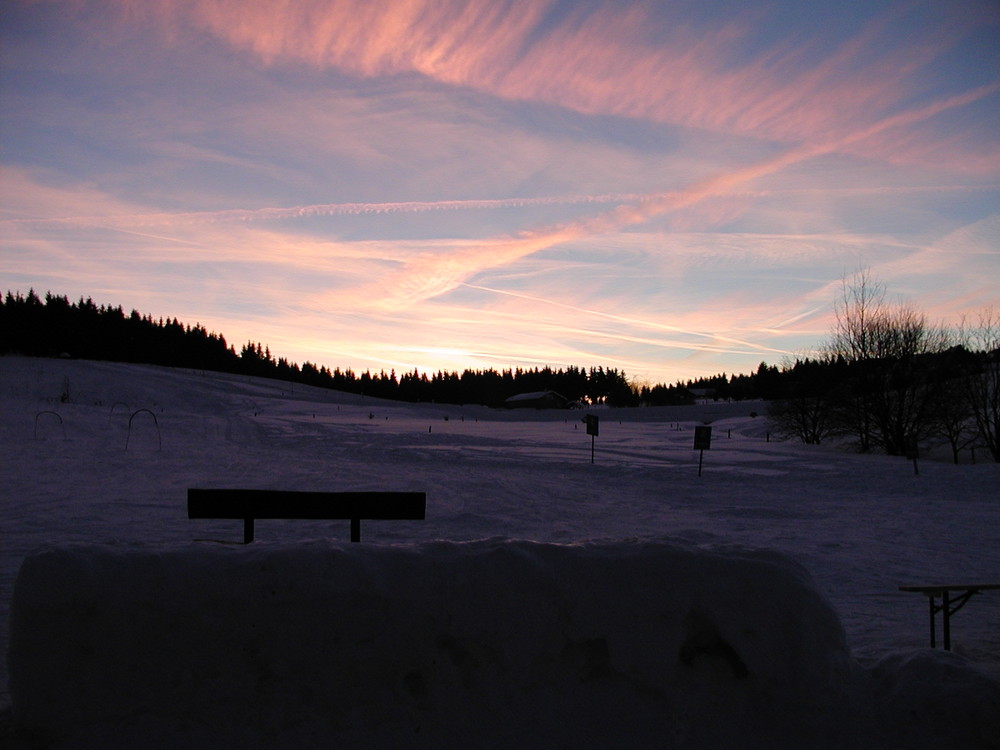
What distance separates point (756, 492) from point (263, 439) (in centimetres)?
2546

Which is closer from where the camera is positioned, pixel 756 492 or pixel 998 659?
pixel 998 659

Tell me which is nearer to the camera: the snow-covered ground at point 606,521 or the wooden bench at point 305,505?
the snow-covered ground at point 606,521

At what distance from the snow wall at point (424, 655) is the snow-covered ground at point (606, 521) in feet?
0.10

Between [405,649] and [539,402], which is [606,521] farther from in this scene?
[539,402]

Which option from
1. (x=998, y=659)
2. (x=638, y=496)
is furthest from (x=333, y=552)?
(x=638, y=496)

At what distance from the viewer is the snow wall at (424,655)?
381 cm

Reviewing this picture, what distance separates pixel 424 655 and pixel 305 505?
303cm

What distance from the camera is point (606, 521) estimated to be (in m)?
14.1

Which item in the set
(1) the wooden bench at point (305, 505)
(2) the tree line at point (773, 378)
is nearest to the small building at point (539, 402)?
(2) the tree line at point (773, 378)

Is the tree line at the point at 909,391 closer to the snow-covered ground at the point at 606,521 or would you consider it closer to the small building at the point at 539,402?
the snow-covered ground at the point at 606,521

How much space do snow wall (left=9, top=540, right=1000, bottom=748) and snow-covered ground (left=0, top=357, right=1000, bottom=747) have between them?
0.03 metres

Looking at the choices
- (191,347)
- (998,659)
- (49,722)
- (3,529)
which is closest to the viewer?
(49,722)

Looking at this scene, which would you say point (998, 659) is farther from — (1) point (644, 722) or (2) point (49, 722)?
(2) point (49, 722)

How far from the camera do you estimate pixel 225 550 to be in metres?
4.20
